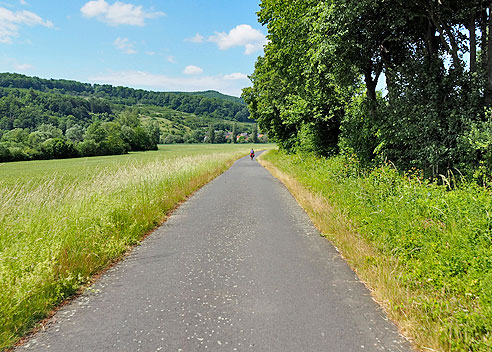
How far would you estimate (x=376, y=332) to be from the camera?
3.14 m

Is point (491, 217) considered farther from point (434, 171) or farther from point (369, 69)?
point (369, 69)

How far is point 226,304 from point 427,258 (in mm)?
2552

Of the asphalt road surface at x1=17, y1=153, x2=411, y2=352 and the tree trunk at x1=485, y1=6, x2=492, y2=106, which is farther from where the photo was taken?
the tree trunk at x1=485, y1=6, x2=492, y2=106

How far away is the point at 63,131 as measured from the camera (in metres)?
104

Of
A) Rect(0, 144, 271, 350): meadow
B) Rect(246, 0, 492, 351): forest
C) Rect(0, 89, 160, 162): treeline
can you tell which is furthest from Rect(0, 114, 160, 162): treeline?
Rect(0, 144, 271, 350): meadow

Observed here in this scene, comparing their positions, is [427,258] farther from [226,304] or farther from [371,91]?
[371,91]

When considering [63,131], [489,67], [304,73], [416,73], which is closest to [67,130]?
[63,131]

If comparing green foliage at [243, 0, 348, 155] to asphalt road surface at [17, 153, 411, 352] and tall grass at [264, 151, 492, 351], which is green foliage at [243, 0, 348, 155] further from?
asphalt road surface at [17, 153, 411, 352]

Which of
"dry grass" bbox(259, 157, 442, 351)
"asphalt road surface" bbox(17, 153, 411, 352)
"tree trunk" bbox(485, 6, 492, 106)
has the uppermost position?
"tree trunk" bbox(485, 6, 492, 106)

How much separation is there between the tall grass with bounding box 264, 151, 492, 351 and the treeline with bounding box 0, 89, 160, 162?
205ft

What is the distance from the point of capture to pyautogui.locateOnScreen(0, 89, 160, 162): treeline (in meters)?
59.1

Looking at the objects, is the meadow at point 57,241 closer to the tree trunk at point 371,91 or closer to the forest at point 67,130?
the tree trunk at point 371,91

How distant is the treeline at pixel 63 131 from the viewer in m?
59.1

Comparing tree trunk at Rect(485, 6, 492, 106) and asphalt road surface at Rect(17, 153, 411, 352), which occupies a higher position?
tree trunk at Rect(485, 6, 492, 106)
